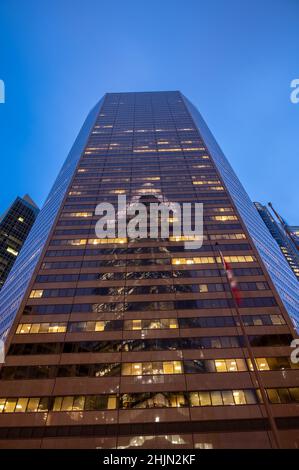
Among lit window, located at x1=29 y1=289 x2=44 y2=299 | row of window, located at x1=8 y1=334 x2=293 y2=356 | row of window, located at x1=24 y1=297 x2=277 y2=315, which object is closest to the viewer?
row of window, located at x1=8 y1=334 x2=293 y2=356

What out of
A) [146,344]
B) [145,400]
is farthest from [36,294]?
[145,400]

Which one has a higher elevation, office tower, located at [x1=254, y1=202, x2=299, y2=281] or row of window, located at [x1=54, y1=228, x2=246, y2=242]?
office tower, located at [x1=254, y1=202, x2=299, y2=281]

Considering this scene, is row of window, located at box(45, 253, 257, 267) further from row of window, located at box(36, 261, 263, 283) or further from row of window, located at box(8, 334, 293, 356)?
row of window, located at box(8, 334, 293, 356)

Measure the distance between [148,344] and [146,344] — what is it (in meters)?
0.26

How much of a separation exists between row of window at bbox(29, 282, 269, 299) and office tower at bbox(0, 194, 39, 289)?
6783 cm

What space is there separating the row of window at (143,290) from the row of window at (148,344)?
25.0 ft

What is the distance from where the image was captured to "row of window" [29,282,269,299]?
134ft

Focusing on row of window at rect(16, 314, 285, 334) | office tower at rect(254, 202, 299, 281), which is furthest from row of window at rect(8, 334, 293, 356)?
office tower at rect(254, 202, 299, 281)

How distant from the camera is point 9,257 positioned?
107 meters

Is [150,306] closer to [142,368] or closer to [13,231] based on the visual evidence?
[142,368]

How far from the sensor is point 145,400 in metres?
29.9

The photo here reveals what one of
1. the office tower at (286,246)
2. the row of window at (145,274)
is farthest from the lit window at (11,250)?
the office tower at (286,246)

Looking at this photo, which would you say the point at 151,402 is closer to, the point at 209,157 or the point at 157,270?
the point at 157,270
